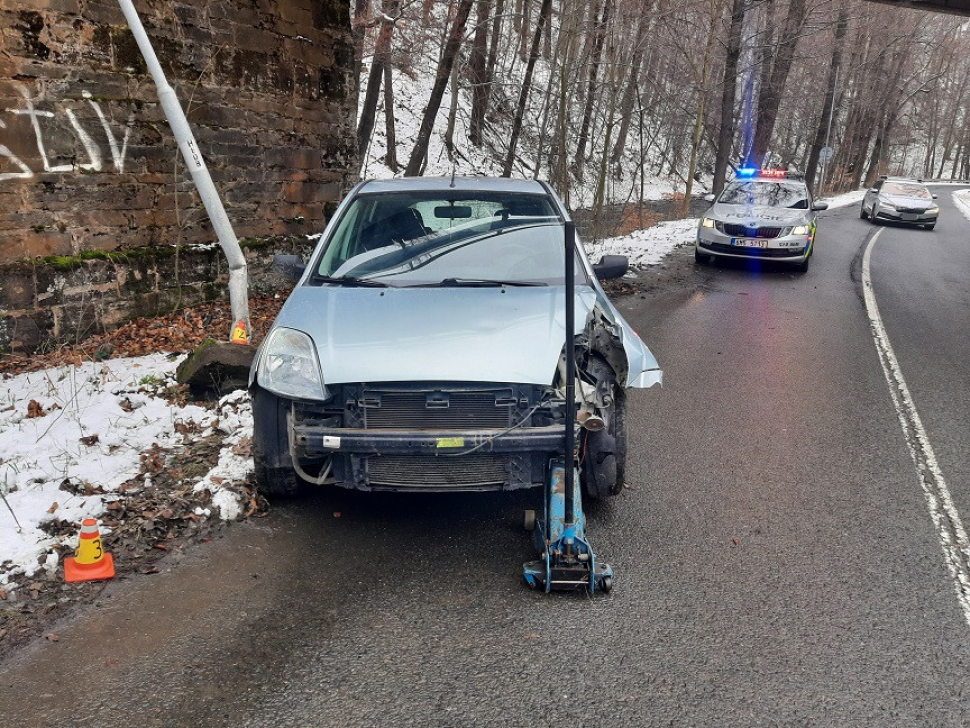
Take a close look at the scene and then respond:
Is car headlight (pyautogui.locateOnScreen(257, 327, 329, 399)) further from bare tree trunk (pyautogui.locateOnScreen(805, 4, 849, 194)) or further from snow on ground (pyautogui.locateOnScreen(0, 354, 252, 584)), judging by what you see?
bare tree trunk (pyautogui.locateOnScreen(805, 4, 849, 194))

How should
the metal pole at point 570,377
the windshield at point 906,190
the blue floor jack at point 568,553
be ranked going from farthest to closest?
the windshield at point 906,190, the blue floor jack at point 568,553, the metal pole at point 570,377

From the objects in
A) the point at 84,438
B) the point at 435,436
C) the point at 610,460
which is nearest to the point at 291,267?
the point at 84,438

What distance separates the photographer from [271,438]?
4.12m

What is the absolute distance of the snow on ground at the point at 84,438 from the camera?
4.36m

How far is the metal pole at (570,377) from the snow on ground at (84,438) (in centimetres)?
200

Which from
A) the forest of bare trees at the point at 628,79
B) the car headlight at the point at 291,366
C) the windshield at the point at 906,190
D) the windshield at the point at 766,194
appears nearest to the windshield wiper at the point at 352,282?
the car headlight at the point at 291,366

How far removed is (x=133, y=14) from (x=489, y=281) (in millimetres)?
4746

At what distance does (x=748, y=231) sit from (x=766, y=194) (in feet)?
5.57

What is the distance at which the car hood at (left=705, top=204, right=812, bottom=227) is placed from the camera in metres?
14.4

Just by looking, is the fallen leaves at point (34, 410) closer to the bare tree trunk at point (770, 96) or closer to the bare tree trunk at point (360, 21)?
the bare tree trunk at point (360, 21)

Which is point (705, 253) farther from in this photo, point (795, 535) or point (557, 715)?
point (557, 715)

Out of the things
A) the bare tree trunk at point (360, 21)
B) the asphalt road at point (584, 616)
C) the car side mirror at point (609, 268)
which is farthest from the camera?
the bare tree trunk at point (360, 21)

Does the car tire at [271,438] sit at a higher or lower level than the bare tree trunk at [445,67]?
lower

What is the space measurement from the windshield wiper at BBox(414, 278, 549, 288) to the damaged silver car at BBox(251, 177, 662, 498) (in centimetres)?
1
